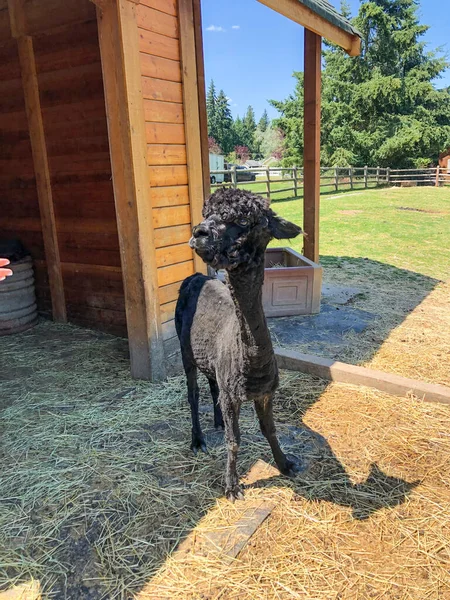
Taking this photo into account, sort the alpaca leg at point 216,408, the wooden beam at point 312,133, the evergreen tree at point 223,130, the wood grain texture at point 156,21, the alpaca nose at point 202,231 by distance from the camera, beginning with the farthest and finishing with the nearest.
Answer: the evergreen tree at point 223,130
the wooden beam at point 312,133
the wood grain texture at point 156,21
the alpaca leg at point 216,408
the alpaca nose at point 202,231

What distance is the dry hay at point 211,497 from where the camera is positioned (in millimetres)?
1951

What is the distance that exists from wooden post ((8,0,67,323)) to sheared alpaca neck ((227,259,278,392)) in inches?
156

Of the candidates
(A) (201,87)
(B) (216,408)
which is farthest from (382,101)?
(B) (216,408)

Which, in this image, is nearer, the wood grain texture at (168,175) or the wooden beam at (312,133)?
the wood grain texture at (168,175)

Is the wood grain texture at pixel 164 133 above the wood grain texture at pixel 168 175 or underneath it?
above

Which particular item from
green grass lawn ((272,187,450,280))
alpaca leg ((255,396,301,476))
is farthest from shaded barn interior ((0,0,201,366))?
green grass lawn ((272,187,450,280))

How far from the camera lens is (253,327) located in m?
2.01

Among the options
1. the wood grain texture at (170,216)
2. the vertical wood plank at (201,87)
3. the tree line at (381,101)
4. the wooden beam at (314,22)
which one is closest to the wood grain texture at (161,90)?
the vertical wood plank at (201,87)

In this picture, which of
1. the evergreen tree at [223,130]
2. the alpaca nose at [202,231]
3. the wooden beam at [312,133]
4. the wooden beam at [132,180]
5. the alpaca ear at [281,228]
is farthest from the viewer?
the evergreen tree at [223,130]

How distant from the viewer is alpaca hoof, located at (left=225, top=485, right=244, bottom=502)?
241 cm

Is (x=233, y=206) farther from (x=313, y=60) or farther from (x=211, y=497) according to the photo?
(x=313, y=60)

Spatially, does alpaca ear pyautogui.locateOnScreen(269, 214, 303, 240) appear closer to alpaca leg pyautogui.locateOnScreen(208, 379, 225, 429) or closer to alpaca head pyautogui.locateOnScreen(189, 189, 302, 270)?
alpaca head pyautogui.locateOnScreen(189, 189, 302, 270)

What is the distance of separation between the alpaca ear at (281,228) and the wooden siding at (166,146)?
2.10 metres

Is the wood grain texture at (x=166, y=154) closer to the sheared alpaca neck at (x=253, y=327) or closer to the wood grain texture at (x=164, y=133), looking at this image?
the wood grain texture at (x=164, y=133)
